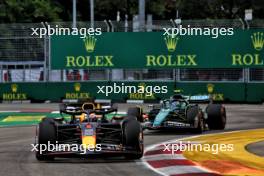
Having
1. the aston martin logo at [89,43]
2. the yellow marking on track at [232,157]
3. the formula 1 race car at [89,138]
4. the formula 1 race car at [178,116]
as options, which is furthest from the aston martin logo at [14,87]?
the formula 1 race car at [89,138]

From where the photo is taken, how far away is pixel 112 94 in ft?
106

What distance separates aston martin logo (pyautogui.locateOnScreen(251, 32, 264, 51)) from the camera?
30.0 m

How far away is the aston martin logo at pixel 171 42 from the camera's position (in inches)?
1219

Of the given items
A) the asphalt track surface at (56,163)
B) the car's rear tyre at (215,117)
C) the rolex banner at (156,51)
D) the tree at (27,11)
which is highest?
the tree at (27,11)

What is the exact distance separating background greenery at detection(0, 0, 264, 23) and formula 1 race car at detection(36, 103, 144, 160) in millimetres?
41400

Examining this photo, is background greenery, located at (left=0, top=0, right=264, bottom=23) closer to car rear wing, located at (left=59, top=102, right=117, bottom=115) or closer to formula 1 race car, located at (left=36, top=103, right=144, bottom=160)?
car rear wing, located at (left=59, top=102, right=117, bottom=115)

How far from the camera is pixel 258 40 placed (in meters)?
30.0

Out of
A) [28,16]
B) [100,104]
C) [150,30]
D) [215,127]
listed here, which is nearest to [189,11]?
[28,16]

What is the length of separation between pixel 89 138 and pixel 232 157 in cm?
253

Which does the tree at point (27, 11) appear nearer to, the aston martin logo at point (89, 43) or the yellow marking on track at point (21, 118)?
the aston martin logo at point (89, 43)

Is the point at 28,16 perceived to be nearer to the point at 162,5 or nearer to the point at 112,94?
the point at 162,5

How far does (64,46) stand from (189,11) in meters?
34.0

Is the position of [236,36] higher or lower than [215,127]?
higher

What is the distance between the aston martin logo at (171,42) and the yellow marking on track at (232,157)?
47.8 feet
